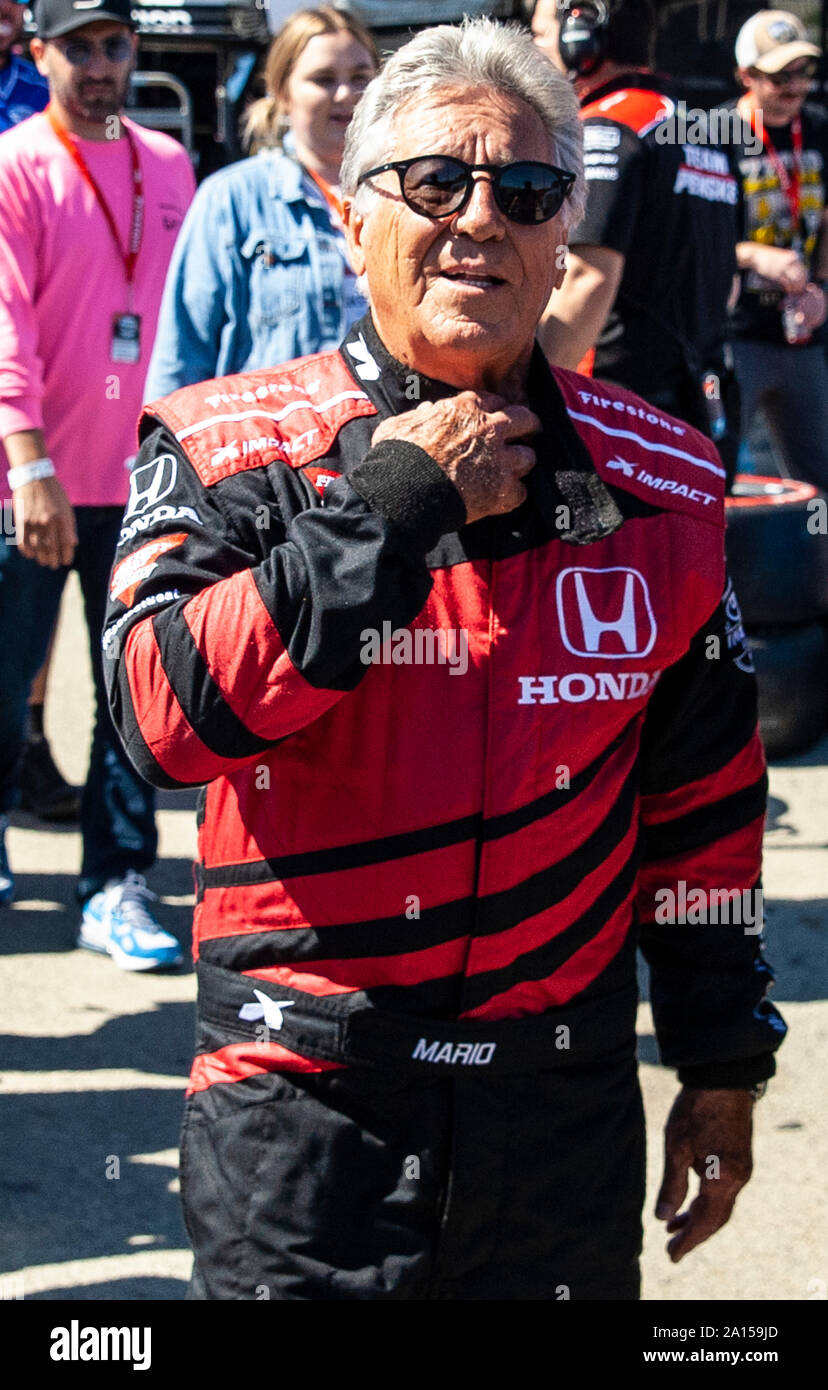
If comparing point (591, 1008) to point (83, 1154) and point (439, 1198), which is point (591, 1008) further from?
point (83, 1154)

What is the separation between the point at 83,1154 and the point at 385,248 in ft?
7.23

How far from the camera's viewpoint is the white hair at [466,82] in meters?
1.86

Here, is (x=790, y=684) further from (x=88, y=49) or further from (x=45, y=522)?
(x=88, y=49)

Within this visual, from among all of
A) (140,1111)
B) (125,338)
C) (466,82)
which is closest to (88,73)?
(125,338)

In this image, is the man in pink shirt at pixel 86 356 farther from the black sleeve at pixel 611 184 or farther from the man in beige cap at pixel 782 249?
the man in beige cap at pixel 782 249

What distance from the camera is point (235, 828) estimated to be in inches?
73.6

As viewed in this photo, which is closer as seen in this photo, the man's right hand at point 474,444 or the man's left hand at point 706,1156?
the man's right hand at point 474,444

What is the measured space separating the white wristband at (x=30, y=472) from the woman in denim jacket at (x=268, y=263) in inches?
11.6

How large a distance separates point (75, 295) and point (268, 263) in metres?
0.59

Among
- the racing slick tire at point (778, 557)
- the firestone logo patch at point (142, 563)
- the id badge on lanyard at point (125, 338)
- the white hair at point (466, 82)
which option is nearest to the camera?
the firestone logo patch at point (142, 563)

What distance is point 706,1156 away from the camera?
7.20 ft

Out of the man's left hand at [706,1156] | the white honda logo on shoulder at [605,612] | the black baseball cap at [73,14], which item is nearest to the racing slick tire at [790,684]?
the black baseball cap at [73,14]

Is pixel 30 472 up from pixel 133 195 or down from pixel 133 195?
down
